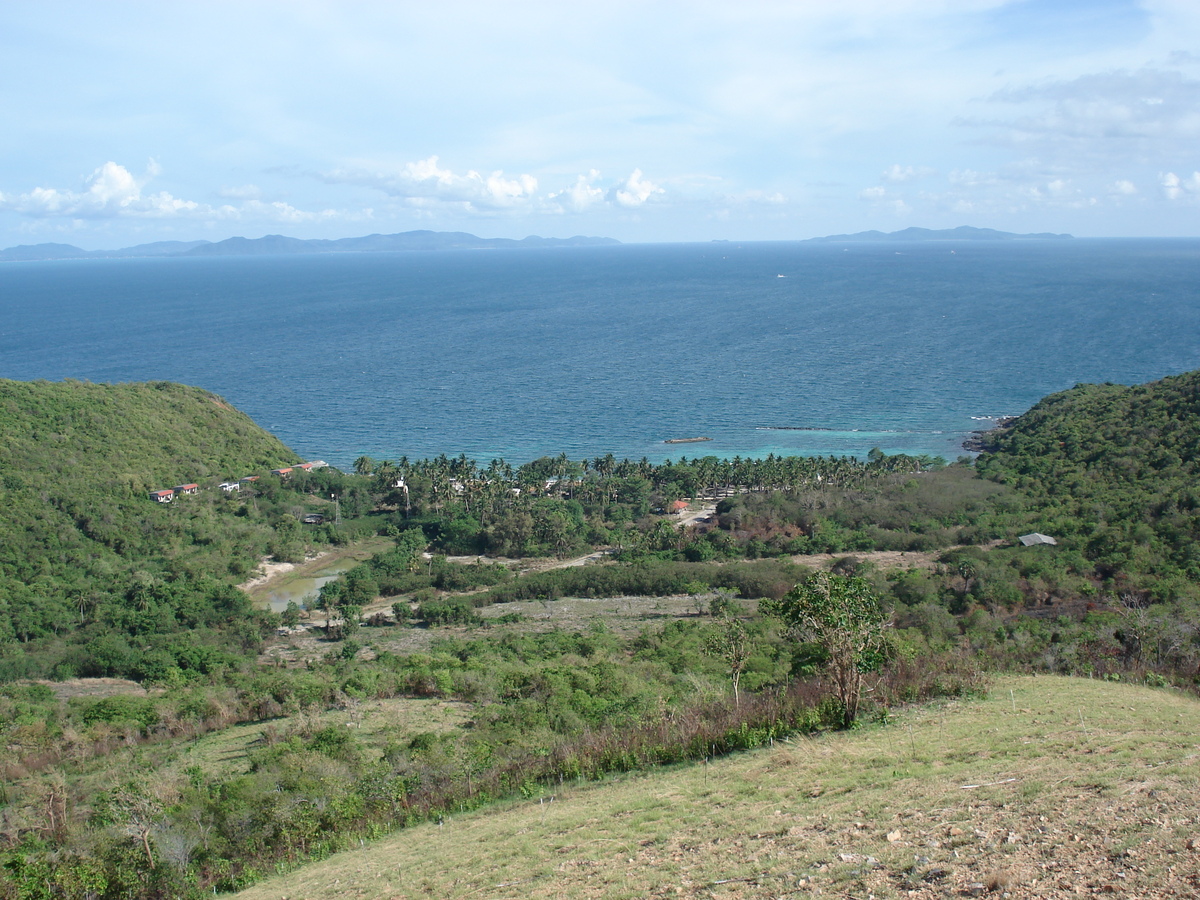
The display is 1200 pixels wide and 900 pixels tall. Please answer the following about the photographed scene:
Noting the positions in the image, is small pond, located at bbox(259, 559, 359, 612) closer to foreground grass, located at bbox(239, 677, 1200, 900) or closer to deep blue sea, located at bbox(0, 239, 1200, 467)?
deep blue sea, located at bbox(0, 239, 1200, 467)

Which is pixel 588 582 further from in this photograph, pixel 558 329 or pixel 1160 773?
pixel 558 329

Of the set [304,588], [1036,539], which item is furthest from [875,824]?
[304,588]

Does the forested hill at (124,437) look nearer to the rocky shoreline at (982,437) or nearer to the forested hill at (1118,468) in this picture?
the forested hill at (1118,468)

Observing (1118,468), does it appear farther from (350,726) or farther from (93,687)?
(93,687)

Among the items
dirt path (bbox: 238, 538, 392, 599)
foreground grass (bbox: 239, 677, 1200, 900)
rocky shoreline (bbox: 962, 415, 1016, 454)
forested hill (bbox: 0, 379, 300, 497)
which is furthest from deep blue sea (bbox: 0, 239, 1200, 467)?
foreground grass (bbox: 239, 677, 1200, 900)

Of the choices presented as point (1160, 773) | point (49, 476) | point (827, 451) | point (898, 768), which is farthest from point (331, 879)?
point (827, 451)

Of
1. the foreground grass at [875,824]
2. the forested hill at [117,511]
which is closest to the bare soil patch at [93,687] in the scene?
the forested hill at [117,511]
